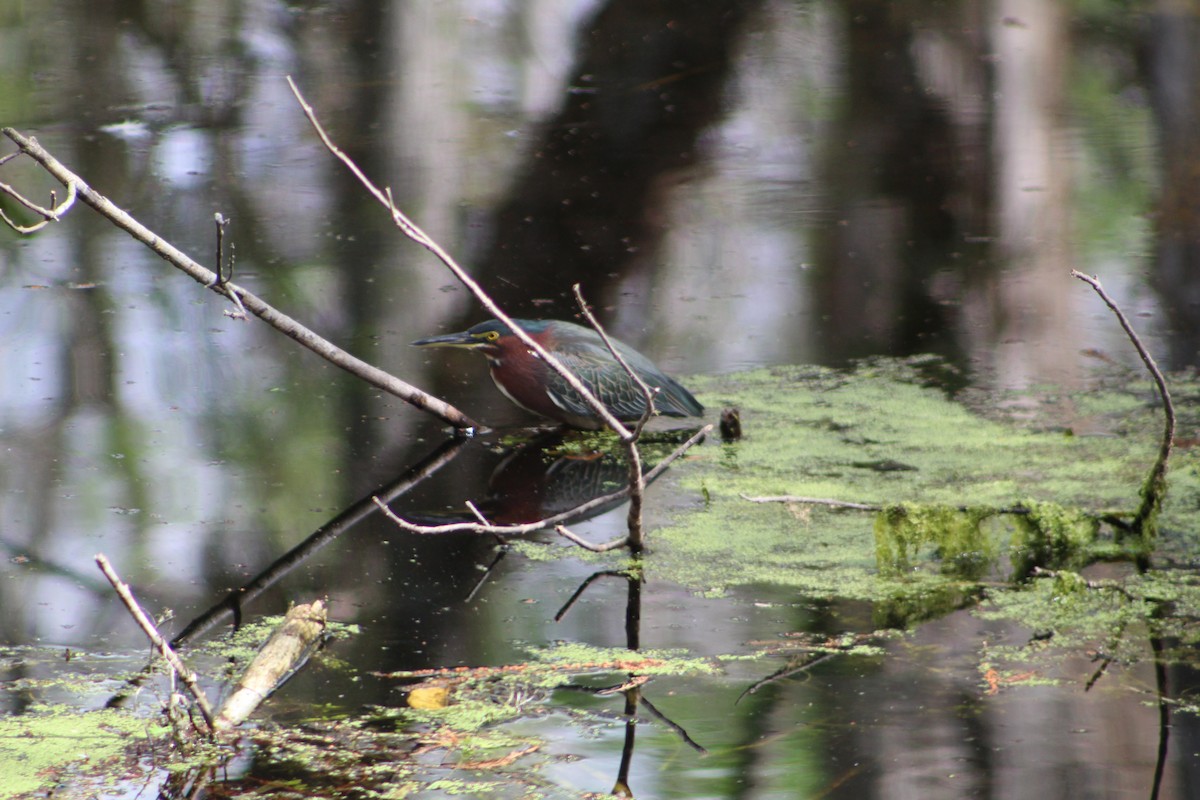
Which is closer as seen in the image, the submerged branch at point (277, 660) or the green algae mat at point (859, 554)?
the green algae mat at point (859, 554)

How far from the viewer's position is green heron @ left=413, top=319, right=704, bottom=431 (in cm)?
486

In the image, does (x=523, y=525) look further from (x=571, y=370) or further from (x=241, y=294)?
(x=241, y=294)

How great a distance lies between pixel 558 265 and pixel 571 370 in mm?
2301

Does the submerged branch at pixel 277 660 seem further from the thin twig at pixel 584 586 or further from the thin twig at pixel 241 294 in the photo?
the thin twig at pixel 241 294

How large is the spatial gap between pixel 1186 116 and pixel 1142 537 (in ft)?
21.1

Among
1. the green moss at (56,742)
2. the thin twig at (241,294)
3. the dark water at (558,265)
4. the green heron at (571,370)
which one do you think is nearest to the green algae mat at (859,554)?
the green moss at (56,742)

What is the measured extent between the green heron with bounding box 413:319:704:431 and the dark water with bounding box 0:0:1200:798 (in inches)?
9.7

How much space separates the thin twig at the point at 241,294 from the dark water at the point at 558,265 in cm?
20

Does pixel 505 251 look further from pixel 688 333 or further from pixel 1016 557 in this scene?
pixel 1016 557

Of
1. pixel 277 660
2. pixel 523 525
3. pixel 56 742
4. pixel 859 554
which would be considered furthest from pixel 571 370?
pixel 56 742

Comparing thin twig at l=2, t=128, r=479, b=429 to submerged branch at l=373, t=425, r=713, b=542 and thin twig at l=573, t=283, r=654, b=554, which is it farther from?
thin twig at l=573, t=283, r=654, b=554

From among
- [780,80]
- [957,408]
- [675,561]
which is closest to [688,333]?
[957,408]

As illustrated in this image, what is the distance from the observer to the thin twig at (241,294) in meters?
4.15

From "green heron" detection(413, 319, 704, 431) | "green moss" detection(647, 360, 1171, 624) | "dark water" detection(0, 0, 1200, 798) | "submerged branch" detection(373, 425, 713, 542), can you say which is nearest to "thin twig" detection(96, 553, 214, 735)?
"dark water" detection(0, 0, 1200, 798)
